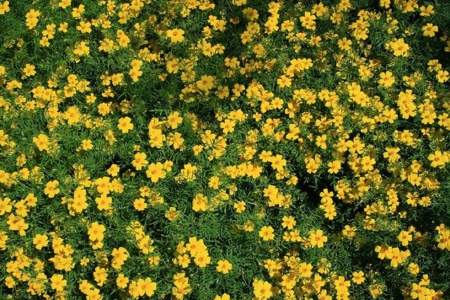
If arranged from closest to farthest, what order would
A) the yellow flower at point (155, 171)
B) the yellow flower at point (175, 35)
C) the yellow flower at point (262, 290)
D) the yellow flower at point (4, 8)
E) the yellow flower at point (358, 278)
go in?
the yellow flower at point (262, 290)
the yellow flower at point (358, 278)
the yellow flower at point (155, 171)
the yellow flower at point (175, 35)
the yellow flower at point (4, 8)

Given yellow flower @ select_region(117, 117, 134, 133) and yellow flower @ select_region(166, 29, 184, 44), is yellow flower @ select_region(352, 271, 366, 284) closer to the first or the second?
yellow flower @ select_region(117, 117, 134, 133)

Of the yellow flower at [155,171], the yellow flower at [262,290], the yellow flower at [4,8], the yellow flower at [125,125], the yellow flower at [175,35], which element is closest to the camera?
the yellow flower at [262,290]

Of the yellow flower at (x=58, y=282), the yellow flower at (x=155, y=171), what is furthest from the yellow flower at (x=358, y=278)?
the yellow flower at (x=58, y=282)

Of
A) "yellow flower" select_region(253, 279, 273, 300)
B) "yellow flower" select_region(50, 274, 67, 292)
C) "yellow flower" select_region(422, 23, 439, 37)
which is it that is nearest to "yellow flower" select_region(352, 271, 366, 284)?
"yellow flower" select_region(253, 279, 273, 300)

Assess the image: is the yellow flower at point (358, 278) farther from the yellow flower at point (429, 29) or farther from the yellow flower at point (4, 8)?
the yellow flower at point (4, 8)

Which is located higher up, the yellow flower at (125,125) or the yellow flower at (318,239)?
the yellow flower at (125,125)

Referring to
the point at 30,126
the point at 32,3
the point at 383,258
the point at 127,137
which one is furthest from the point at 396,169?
the point at 32,3

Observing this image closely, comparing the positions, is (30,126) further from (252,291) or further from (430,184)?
(430,184)

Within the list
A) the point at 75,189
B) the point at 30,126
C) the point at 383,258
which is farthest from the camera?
the point at 30,126
